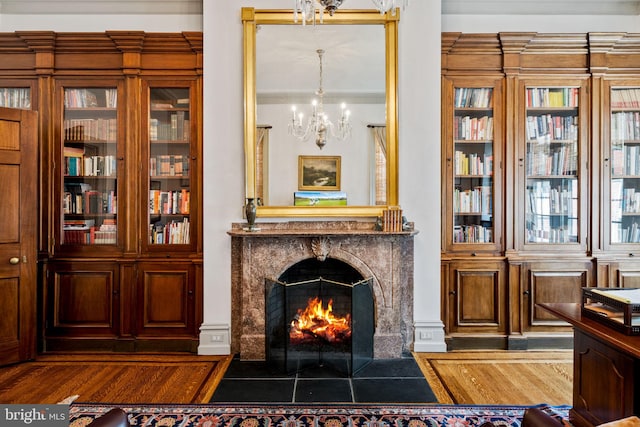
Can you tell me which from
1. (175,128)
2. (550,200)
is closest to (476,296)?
(550,200)

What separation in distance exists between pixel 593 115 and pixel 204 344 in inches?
167

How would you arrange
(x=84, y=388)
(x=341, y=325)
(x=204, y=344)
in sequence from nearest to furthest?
(x=84, y=388) → (x=341, y=325) → (x=204, y=344)

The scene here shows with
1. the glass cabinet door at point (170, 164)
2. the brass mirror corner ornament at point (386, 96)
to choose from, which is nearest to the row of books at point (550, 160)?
the brass mirror corner ornament at point (386, 96)

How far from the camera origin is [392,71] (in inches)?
136

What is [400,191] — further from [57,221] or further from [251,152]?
[57,221]

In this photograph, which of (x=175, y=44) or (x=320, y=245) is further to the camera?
(x=175, y=44)

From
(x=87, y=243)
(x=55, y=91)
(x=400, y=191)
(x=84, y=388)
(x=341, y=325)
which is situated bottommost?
(x=84, y=388)

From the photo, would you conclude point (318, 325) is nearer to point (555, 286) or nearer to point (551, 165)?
point (555, 286)

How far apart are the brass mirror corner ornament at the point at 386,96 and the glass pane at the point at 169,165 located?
2.13 feet

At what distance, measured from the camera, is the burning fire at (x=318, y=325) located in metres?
3.22

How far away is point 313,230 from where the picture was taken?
342 centimetres

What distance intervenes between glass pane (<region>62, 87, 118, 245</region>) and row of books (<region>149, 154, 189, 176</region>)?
40 cm

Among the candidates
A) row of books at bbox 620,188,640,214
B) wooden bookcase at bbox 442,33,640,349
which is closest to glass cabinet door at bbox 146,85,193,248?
wooden bookcase at bbox 442,33,640,349

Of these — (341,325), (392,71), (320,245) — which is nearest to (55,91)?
(320,245)
